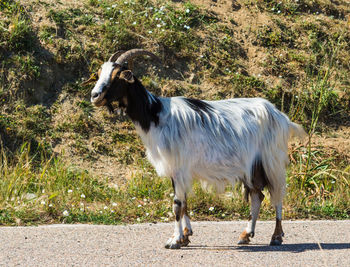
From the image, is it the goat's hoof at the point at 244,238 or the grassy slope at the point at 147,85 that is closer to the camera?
the goat's hoof at the point at 244,238

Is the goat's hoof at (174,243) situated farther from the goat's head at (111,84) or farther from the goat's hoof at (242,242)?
the goat's head at (111,84)

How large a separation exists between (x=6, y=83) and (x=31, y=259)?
5.08m

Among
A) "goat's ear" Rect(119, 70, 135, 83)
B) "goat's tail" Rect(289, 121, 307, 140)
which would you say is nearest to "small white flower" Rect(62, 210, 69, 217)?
"goat's ear" Rect(119, 70, 135, 83)

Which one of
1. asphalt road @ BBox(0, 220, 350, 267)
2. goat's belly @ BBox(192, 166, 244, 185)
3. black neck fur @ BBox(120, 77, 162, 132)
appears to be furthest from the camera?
goat's belly @ BBox(192, 166, 244, 185)

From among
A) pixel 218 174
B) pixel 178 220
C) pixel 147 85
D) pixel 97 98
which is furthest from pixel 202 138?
pixel 147 85

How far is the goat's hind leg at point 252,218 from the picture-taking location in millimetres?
6816

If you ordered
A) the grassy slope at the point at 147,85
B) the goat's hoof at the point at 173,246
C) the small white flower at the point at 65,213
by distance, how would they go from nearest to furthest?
the goat's hoof at the point at 173,246, the small white flower at the point at 65,213, the grassy slope at the point at 147,85

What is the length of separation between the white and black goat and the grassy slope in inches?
52.3

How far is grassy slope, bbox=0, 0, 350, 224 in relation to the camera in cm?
830

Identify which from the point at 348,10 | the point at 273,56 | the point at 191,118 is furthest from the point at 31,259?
the point at 348,10

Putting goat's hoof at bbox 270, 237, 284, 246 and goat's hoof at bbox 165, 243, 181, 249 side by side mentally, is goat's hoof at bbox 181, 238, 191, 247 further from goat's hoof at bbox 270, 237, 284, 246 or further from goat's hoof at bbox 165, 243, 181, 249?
goat's hoof at bbox 270, 237, 284, 246

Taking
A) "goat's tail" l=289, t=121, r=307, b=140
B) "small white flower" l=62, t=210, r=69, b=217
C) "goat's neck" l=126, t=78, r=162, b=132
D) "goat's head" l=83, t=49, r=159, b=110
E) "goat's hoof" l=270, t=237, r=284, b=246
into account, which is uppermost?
"goat's head" l=83, t=49, r=159, b=110

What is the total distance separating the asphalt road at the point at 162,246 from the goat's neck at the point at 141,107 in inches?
54.8

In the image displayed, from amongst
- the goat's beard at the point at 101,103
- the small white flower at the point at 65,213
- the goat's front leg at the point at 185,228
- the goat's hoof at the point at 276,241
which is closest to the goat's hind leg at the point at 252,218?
the goat's hoof at the point at 276,241
